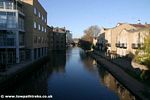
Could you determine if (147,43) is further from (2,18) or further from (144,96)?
(2,18)

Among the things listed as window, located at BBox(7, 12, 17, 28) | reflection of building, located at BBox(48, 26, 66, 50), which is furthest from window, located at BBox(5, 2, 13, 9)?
reflection of building, located at BBox(48, 26, 66, 50)

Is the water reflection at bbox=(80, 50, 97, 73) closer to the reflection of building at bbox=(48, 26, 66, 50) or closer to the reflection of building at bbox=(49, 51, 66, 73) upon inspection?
the reflection of building at bbox=(49, 51, 66, 73)

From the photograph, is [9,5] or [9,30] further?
[9,5]

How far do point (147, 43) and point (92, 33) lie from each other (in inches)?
4644

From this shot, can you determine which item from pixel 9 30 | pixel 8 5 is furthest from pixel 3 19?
pixel 8 5

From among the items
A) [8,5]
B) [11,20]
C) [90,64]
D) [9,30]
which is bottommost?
[90,64]

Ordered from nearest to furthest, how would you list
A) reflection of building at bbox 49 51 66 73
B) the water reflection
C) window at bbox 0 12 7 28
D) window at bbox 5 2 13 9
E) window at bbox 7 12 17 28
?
1. window at bbox 0 12 7 28
2. window at bbox 7 12 17 28
3. window at bbox 5 2 13 9
4. reflection of building at bbox 49 51 66 73
5. the water reflection

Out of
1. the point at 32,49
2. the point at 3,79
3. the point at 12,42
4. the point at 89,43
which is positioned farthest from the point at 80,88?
the point at 89,43

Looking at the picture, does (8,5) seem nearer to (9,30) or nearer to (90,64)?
(9,30)

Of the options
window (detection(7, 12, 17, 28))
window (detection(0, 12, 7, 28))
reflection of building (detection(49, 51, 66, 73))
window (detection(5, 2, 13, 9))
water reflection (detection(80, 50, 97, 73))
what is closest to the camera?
window (detection(0, 12, 7, 28))

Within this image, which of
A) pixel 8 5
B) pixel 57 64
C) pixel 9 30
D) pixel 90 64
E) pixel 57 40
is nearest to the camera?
pixel 9 30

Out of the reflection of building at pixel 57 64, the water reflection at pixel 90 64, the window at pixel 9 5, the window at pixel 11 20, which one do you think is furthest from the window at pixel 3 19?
the water reflection at pixel 90 64

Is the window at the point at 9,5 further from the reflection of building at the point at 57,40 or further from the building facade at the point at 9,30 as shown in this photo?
the reflection of building at the point at 57,40

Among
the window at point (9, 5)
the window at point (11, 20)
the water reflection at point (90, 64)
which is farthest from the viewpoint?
the water reflection at point (90, 64)
